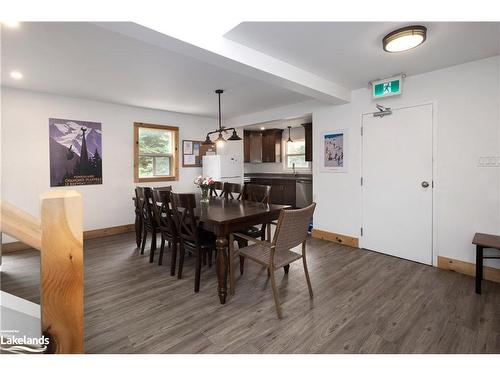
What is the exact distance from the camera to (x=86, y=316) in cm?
205

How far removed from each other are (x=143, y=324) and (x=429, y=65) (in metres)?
3.78

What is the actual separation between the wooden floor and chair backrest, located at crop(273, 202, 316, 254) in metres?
0.57

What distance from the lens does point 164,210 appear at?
9.24 feet

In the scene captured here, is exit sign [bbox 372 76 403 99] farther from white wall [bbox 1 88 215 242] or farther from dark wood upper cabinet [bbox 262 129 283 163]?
dark wood upper cabinet [bbox 262 129 283 163]

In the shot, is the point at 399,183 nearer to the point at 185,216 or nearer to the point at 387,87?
the point at 387,87

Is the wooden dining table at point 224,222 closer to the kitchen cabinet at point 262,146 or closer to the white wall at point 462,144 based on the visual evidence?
the white wall at point 462,144

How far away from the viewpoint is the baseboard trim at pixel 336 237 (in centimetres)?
383

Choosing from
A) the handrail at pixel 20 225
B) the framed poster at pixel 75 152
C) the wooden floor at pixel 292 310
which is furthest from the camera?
the framed poster at pixel 75 152

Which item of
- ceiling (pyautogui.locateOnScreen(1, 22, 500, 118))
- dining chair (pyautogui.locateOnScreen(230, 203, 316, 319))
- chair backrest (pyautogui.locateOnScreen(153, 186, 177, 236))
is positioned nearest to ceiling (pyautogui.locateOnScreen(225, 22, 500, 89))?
ceiling (pyautogui.locateOnScreen(1, 22, 500, 118))

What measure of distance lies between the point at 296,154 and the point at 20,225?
653 cm

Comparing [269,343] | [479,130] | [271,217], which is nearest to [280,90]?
[271,217]

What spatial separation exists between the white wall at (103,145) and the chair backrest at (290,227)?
360cm

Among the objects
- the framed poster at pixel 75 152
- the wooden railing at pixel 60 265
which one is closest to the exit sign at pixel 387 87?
the wooden railing at pixel 60 265

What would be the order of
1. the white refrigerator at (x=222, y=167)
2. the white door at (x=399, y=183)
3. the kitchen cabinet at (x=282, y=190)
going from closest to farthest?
the white door at (x=399, y=183), the white refrigerator at (x=222, y=167), the kitchen cabinet at (x=282, y=190)
